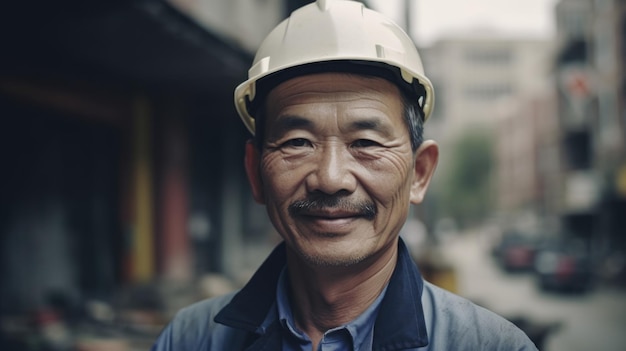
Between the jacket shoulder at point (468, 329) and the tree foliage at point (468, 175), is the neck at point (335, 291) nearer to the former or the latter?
the jacket shoulder at point (468, 329)

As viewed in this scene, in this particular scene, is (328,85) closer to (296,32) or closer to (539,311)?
(296,32)

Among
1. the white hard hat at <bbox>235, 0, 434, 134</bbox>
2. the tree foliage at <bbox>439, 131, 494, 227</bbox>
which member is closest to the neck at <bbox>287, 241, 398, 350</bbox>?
the white hard hat at <bbox>235, 0, 434, 134</bbox>

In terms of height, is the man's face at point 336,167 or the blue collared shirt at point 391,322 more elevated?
the man's face at point 336,167

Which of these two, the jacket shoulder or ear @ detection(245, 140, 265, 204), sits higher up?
ear @ detection(245, 140, 265, 204)

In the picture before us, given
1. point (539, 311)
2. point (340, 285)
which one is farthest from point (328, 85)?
point (539, 311)

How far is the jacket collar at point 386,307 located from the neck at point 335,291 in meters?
0.05

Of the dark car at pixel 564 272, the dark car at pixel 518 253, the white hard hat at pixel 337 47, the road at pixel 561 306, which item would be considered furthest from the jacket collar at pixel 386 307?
the dark car at pixel 518 253

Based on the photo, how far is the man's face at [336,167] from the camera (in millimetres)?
1637

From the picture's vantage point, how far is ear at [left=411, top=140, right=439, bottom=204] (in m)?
1.86

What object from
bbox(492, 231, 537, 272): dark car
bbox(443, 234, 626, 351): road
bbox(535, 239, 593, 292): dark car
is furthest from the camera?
bbox(492, 231, 537, 272): dark car

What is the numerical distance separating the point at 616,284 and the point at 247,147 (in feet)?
67.4

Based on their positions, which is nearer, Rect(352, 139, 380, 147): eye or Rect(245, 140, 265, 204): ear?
Rect(352, 139, 380, 147): eye

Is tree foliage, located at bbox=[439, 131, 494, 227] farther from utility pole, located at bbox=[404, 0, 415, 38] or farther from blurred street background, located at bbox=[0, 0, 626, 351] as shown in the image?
utility pole, located at bbox=[404, 0, 415, 38]

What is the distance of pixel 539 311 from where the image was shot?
14852 mm
